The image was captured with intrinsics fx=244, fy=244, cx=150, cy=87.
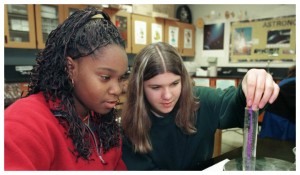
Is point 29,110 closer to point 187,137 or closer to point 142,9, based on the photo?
point 187,137

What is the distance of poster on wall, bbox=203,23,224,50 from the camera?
440cm

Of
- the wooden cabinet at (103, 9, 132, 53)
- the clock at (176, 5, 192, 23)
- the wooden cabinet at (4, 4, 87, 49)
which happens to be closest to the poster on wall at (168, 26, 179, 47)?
the clock at (176, 5, 192, 23)

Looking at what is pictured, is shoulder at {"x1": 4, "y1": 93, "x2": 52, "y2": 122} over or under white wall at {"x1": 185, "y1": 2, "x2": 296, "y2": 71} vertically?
under

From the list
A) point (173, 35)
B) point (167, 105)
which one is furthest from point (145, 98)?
point (173, 35)

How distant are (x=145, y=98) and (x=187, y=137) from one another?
28 centimetres

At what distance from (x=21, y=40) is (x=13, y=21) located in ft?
0.67

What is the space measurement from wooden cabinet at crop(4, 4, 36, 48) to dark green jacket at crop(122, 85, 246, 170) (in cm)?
207

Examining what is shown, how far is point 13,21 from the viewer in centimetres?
254

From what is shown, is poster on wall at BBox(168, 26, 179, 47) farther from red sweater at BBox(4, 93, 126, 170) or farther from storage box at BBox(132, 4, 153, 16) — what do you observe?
red sweater at BBox(4, 93, 126, 170)

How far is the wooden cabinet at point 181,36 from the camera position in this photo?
13.5 feet

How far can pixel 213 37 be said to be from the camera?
449 centimetres

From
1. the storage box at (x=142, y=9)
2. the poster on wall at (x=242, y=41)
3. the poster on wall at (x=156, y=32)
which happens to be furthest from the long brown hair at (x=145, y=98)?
the poster on wall at (x=242, y=41)

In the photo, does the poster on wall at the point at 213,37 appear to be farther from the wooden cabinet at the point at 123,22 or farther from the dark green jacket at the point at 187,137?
the dark green jacket at the point at 187,137
